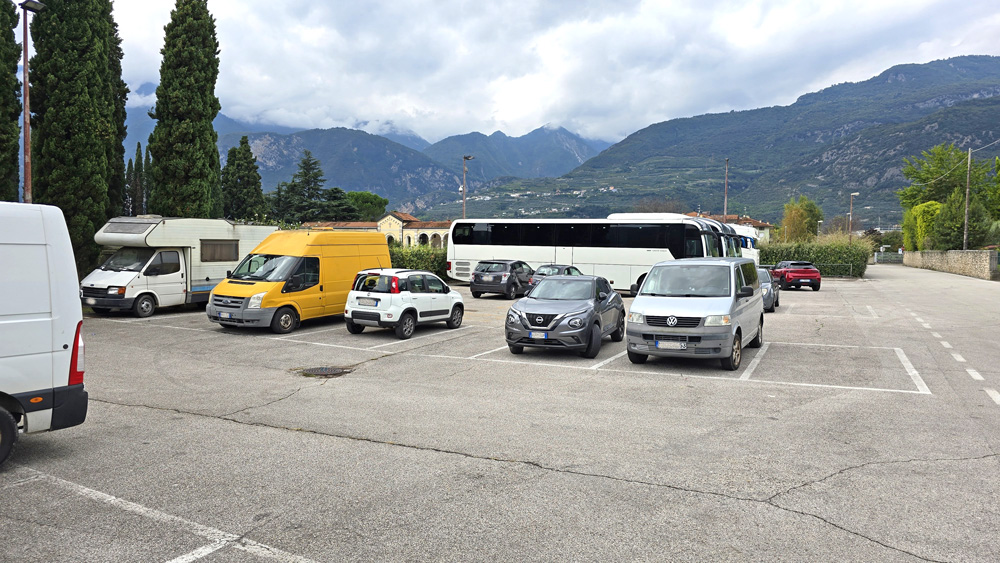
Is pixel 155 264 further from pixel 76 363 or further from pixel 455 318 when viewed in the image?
pixel 76 363

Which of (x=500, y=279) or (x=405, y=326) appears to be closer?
(x=405, y=326)

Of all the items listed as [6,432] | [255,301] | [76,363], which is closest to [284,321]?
[255,301]

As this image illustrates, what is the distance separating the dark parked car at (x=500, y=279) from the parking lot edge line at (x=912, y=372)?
15.7 m

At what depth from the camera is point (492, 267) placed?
2683 cm

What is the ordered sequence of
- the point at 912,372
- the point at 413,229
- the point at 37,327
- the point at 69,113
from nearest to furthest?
the point at 37,327 < the point at 912,372 < the point at 69,113 < the point at 413,229

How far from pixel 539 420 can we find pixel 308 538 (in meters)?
3.60

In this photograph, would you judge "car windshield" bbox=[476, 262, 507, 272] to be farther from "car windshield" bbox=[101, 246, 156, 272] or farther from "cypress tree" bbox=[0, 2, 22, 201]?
"cypress tree" bbox=[0, 2, 22, 201]

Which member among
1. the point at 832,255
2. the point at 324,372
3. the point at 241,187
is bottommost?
the point at 324,372

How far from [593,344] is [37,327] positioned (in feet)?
28.5

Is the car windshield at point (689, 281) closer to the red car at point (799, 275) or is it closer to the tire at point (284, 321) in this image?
the tire at point (284, 321)

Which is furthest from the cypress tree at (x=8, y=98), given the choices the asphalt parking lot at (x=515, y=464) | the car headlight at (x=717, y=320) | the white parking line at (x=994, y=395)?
the white parking line at (x=994, y=395)

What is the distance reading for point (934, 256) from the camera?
206ft

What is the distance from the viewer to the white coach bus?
90.9 feet

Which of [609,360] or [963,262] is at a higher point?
[963,262]
